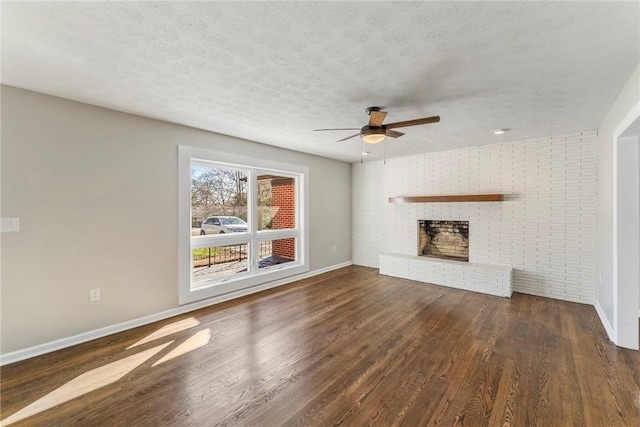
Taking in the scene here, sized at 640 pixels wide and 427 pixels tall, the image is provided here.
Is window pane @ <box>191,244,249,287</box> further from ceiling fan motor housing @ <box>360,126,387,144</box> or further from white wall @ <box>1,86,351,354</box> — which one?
ceiling fan motor housing @ <box>360,126,387,144</box>

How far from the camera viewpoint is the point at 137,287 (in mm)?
3240

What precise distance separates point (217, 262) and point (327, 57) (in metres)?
3.36

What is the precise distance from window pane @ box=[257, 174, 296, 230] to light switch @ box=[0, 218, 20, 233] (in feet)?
9.39

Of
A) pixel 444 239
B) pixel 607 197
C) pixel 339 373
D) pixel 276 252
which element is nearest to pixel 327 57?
pixel 339 373

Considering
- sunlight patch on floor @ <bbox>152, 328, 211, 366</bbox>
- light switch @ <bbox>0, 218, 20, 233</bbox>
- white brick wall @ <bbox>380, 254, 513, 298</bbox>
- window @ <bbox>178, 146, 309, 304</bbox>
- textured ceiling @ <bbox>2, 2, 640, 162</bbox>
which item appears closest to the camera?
textured ceiling @ <bbox>2, 2, 640, 162</bbox>

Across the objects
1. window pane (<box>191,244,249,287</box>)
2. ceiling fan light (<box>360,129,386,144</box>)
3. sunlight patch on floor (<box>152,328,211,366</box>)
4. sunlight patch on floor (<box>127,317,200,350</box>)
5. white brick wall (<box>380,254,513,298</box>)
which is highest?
ceiling fan light (<box>360,129,386,144</box>)

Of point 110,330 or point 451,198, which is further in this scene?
point 451,198

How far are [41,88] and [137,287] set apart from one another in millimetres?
2227

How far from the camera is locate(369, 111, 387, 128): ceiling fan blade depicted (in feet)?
8.56

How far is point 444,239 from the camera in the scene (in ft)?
17.9

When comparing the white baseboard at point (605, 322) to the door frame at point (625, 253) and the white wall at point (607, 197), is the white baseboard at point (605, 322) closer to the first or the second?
the white wall at point (607, 197)

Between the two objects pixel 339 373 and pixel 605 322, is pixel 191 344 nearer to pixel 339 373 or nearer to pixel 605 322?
pixel 339 373

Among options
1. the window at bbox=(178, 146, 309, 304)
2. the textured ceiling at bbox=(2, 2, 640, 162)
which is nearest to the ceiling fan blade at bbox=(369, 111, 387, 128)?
the textured ceiling at bbox=(2, 2, 640, 162)

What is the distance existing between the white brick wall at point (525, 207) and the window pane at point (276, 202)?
2.34m
